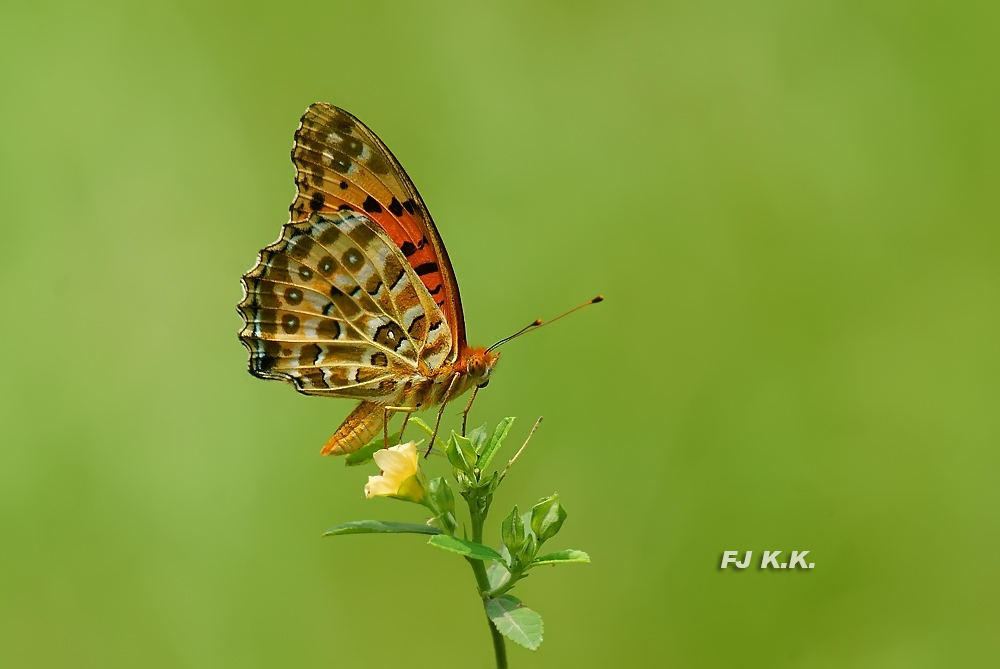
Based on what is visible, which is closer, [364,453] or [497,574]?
[497,574]

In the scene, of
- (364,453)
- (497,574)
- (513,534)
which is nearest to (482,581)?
(513,534)

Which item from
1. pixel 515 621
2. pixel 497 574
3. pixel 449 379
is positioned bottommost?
pixel 515 621

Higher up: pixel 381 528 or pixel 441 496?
pixel 441 496

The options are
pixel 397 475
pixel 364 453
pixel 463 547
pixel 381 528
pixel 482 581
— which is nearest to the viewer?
pixel 463 547

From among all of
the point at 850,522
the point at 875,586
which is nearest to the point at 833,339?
the point at 850,522

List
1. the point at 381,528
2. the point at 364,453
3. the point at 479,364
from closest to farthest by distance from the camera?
the point at 381,528 → the point at 364,453 → the point at 479,364

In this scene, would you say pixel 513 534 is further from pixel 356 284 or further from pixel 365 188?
pixel 365 188

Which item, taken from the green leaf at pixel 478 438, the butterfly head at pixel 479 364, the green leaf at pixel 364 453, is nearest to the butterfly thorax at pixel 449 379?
the butterfly head at pixel 479 364

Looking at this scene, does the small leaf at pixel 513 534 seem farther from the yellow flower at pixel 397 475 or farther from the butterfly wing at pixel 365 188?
the butterfly wing at pixel 365 188
